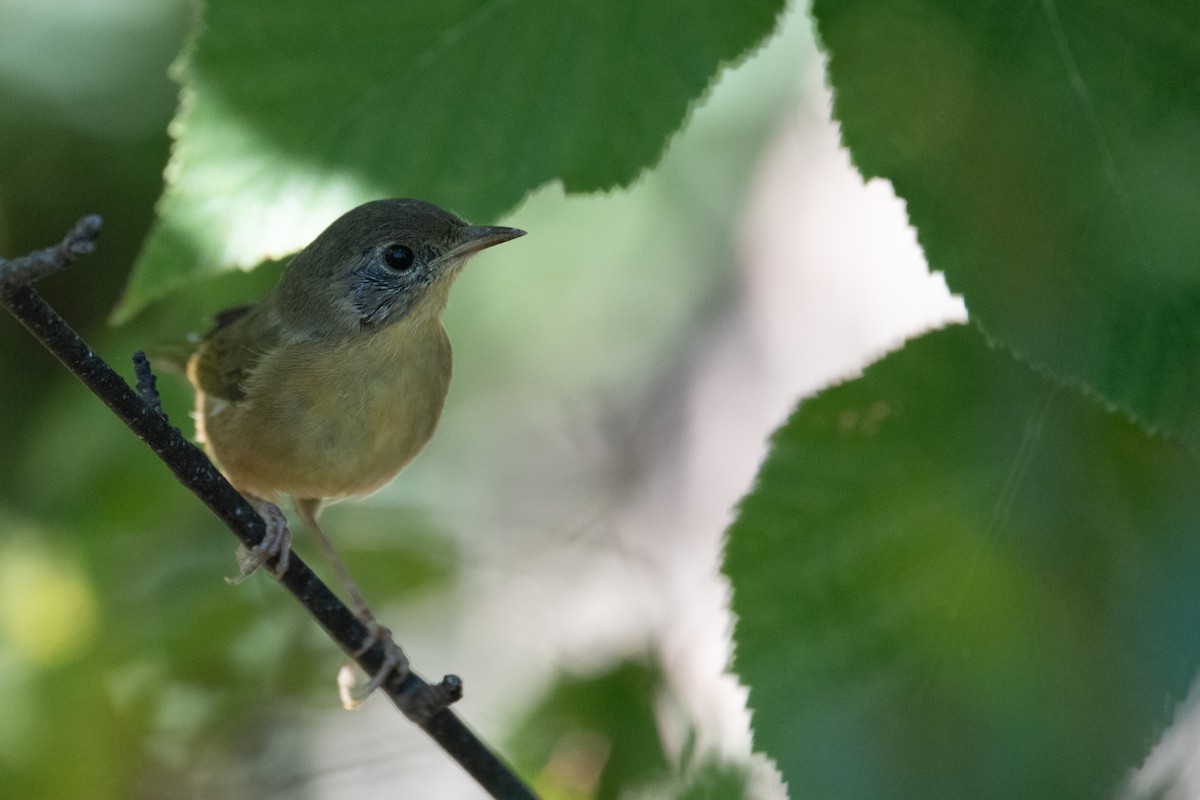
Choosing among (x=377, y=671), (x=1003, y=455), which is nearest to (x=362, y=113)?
(x=377, y=671)

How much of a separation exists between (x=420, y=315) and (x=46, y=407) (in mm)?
2046

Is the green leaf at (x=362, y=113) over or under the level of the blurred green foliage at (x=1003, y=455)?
over

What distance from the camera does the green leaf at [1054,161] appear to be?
1.52 meters

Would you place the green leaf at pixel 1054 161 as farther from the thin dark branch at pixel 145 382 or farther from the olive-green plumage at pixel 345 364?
the olive-green plumage at pixel 345 364

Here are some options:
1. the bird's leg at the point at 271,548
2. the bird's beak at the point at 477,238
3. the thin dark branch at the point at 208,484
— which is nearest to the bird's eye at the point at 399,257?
the bird's beak at the point at 477,238

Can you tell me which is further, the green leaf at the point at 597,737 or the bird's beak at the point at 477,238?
the bird's beak at the point at 477,238

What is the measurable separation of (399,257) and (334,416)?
1.63 feet

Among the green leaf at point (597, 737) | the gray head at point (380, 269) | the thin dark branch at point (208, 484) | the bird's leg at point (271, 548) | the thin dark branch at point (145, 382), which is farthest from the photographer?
the gray head at point (380, 269)

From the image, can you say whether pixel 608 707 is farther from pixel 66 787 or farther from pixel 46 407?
pixel 46 407

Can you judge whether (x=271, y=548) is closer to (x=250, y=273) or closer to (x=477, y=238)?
(x=477, y=238)

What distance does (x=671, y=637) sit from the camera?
4.42 metres

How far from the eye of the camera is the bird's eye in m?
3.29

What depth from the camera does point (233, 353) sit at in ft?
11.2

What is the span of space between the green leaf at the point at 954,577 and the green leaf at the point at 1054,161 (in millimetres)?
232
